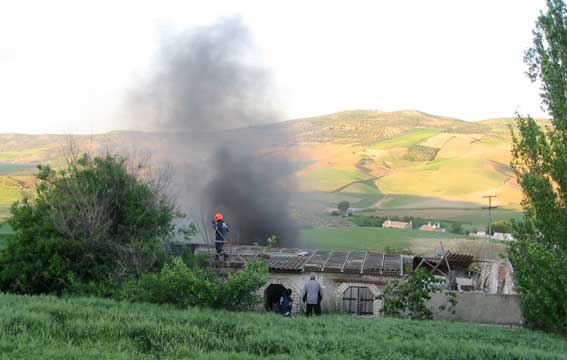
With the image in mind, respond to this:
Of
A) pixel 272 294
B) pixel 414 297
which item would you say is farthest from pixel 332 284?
pixel 414 297

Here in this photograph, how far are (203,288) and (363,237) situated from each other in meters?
52.2

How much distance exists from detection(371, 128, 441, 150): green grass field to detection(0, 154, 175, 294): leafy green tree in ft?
357

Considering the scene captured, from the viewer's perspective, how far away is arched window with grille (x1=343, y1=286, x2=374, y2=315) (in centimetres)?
2381

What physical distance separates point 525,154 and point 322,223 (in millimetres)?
59801

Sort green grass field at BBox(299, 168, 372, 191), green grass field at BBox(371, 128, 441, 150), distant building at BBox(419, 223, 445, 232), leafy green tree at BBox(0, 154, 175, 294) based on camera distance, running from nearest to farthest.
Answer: leafy green tree at BBox(0, 154, 175, 294) → distant building at BBox(419, 223, 445, 232) → green grass field at BBox(299, 168, 372, 191) → green grass field at BBox(371, 128, 441, 150)

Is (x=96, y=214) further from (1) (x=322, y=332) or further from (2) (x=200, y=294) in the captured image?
(1) (x=322, y=332)

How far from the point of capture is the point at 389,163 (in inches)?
4678

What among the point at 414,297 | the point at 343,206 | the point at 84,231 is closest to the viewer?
the point at 414,297

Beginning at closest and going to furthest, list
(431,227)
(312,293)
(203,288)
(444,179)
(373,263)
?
(203,288), (312,293), (373,263), (431,227), (444,179)

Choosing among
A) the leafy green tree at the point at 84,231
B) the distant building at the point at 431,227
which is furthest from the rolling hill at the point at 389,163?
the leafy green tree at the point at 84,231

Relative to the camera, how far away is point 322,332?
12.6 meters

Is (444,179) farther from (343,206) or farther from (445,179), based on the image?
(343,206)

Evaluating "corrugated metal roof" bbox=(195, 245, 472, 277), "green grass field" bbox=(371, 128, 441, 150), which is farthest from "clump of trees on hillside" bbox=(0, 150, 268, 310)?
"green grass field" bbox=(371, 128, 441, 150)

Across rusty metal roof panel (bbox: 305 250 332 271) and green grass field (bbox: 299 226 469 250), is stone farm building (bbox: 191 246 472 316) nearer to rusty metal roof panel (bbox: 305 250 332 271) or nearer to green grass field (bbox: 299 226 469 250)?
rusty metal roof panel (bbox: 305 250 332 271)
